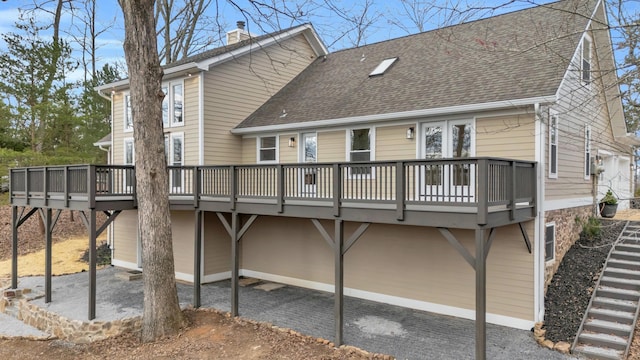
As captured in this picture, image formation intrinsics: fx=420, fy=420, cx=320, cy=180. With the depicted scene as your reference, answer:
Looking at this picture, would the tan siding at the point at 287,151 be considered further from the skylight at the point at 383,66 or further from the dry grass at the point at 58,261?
the dry grass at the point at 58,261

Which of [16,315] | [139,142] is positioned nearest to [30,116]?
[16,315]

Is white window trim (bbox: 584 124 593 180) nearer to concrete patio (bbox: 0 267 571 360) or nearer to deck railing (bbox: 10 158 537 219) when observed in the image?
deck railing (bbox: 10 158 537 219)

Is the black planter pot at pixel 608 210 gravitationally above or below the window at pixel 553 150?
below

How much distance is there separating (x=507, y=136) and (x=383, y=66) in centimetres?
507

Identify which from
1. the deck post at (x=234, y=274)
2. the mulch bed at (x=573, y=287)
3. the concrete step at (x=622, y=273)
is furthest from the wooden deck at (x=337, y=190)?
the concrete step at (x=622, y=273)

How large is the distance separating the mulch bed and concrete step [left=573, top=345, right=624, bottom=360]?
0.32 m

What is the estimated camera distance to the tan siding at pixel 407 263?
27.2ft

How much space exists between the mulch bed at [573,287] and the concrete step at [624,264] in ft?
0.52

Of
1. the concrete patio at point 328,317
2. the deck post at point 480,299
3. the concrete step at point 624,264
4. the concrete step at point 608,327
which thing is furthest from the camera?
the concrete step at point 624,264

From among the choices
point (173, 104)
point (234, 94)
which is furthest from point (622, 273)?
point (173, 104)

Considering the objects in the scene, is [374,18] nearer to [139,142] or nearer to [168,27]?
[139,142]

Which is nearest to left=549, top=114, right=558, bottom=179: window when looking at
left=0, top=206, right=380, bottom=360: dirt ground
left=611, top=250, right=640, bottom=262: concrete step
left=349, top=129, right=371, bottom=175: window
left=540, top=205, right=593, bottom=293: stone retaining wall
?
left=540, top=205, right=593, bottom=293: stone retaining wall

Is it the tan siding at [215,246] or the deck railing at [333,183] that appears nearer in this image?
the deck railing at [333,183]

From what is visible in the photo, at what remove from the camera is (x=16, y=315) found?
1077 cm
